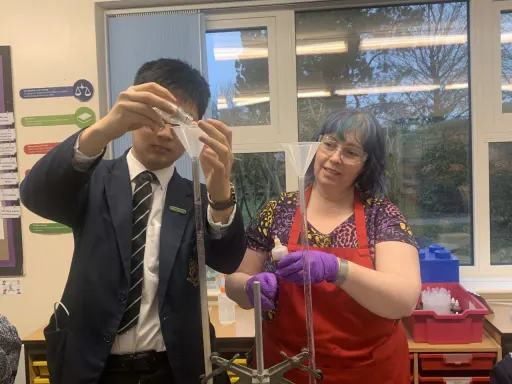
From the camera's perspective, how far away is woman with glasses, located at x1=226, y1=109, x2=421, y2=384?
131 centimetres

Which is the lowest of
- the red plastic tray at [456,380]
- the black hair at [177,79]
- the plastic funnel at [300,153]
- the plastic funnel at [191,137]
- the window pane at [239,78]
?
the red plastic tray at [456,380]

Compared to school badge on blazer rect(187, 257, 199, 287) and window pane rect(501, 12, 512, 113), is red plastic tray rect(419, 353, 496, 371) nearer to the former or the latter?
school badge on blazer rect(187, 257, 199, 287)

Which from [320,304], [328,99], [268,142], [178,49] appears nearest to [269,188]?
[268,142]

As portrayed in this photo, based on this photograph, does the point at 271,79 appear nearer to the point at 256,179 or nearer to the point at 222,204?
the point at 256,179

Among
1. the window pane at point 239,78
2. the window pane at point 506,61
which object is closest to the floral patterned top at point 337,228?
the window pane at point 239,78

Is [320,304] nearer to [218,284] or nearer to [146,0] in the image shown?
[218,284]

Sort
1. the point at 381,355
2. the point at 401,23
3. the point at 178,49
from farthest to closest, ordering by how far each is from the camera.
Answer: the point at 401,23 → the point at 178,49 → the point at 381,355

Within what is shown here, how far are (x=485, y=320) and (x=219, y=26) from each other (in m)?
2.03

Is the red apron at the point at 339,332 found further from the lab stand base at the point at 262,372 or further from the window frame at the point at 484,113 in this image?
the window frame at the point at 484,113

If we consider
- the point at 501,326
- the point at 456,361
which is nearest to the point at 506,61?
the point at 501,326

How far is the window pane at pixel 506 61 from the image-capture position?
255 cm

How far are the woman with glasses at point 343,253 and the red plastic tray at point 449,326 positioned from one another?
565 millimetres

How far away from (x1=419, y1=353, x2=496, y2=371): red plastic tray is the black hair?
4.70ft

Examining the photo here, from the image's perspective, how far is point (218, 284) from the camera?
2508mm
